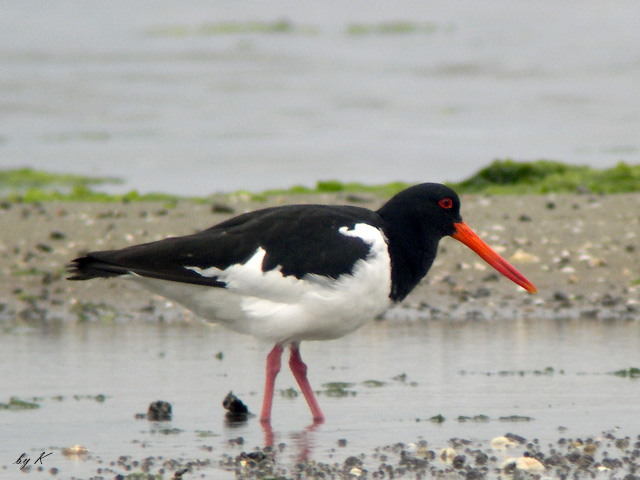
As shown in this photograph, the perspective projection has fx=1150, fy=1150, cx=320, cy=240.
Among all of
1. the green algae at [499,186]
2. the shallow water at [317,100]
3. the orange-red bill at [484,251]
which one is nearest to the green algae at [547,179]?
the green algae at [499,186]

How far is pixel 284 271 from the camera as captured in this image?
5672mm

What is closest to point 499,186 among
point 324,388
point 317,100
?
point 324,388

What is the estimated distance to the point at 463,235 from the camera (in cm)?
641

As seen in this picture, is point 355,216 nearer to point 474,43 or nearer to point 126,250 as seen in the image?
point 126,250

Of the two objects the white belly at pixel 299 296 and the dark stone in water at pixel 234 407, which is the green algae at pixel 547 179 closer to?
the white belly at pixel 299 296

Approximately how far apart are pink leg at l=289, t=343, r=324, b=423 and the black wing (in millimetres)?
618

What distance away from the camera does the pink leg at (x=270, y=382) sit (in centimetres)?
570

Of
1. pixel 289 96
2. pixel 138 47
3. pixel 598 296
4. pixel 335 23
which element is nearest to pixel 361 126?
pixel 289 96

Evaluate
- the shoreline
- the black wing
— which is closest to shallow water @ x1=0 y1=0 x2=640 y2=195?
the shoreline

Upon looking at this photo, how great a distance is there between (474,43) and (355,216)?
94.0 feet

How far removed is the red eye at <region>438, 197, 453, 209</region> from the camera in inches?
244

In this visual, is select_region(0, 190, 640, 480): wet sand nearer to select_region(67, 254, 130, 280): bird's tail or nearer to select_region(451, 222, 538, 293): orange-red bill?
select_region(67, 254, 130, 280): bird's tail

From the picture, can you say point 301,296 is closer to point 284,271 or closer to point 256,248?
point 284,271

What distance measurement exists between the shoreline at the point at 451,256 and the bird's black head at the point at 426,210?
77.2 inches
